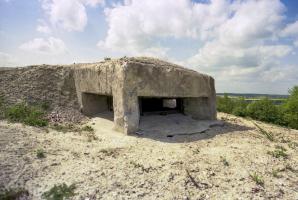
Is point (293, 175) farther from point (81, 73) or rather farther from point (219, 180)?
point (81, 73)

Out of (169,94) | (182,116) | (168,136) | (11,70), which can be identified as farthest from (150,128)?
(11,70)

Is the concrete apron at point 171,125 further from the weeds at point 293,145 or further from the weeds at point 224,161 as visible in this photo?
the weeds at point 293,145

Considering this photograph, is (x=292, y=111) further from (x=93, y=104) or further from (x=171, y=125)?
(x=93, y=104)

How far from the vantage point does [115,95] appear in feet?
29.8

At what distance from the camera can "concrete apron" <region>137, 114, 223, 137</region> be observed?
29.9 ft

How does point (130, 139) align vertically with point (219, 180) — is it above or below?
above

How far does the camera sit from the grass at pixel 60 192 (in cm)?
485

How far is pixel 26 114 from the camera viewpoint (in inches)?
394

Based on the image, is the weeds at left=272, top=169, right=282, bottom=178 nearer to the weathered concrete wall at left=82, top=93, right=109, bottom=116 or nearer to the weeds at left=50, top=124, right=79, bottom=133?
the weeds at left=50, top=124, right=79, bottom=133

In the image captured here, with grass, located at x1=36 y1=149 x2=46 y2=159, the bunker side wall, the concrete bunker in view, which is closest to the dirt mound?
the concrete bunker

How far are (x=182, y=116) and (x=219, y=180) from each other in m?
5.42

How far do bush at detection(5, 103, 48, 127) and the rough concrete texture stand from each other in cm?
185

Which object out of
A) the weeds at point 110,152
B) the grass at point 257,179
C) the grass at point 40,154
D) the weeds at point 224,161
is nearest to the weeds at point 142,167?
the weeds at point 110,152

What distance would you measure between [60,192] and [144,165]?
2.10 meters
